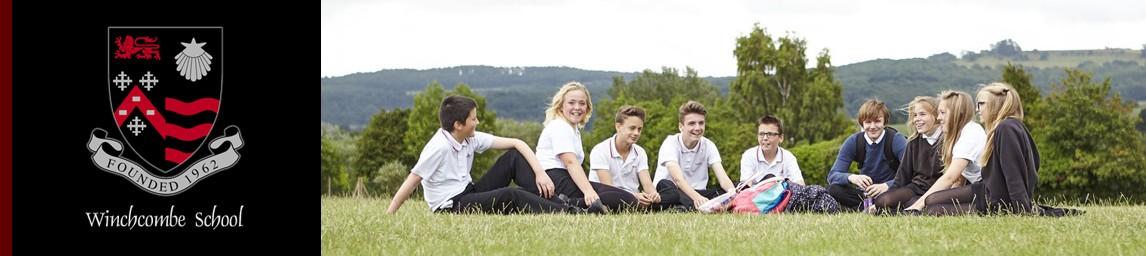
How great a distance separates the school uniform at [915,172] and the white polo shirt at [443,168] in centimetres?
352

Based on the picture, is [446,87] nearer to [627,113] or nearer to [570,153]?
[627,113]

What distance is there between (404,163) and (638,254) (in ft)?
169

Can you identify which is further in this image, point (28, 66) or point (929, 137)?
point (929, 137)

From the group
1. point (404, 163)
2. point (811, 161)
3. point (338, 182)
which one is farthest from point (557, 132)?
point (338, 182)

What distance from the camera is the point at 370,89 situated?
127 meters

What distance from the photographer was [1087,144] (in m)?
41.2

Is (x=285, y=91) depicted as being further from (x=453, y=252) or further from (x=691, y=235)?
(x=691, y=235)

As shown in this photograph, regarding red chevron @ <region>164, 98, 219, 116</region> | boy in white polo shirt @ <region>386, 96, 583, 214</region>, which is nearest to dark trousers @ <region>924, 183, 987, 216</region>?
boy in white polo shirt @ <region>386, 96, 583, 214</region>

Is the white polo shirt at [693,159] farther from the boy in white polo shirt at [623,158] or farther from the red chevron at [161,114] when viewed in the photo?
the red chevron at [161,114]

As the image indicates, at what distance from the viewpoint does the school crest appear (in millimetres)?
4715

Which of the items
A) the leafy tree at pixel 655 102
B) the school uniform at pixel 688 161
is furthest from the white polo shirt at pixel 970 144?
the leafy tree at pixel 655 102

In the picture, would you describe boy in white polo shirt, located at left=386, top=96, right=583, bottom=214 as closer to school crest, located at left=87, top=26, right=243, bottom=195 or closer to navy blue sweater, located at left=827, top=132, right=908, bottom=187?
navy blue sweater, located at left=827, top=132, right=908, bottom=187

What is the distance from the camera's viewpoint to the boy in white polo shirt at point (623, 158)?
1198 cm

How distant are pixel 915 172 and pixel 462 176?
402 centimetres
